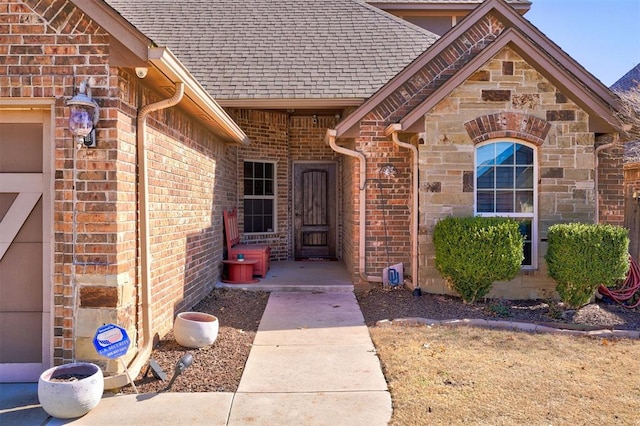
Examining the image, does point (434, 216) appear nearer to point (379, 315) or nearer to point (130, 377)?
point (379, 315)

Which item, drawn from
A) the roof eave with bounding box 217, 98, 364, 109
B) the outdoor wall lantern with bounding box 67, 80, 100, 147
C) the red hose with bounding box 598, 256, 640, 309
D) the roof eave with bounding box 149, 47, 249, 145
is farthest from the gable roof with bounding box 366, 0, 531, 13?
the outdoor wall lantern with bounding box 67, 80, 100, 147

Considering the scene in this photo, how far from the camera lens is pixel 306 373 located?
177 inches

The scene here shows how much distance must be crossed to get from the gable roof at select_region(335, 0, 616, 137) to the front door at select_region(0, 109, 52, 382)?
477 cm

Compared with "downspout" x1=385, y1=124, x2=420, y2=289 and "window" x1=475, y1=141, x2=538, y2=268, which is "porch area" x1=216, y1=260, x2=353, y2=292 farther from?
"window" x1=475, y1=141, x2=538, y2=268

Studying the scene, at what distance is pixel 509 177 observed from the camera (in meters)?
7.57

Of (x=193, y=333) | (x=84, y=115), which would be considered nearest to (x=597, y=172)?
(x=193, y=333)

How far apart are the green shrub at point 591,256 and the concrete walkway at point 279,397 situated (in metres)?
3.16

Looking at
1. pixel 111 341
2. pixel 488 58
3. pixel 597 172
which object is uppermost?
pixel 488 58

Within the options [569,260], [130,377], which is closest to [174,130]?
[130,377]

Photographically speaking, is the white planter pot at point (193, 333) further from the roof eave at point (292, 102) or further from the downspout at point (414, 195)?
the roof eave at point (292, 102)

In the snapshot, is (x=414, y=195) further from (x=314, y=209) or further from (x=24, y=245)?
(x=24, y=245)

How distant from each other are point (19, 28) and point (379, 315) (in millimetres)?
5279

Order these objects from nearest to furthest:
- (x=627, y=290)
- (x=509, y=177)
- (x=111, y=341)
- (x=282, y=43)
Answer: (x=111, y=341) → (x=627, y=290) → (x=509, y=177) → (x=282, y=43)

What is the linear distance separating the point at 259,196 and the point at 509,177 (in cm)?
562
